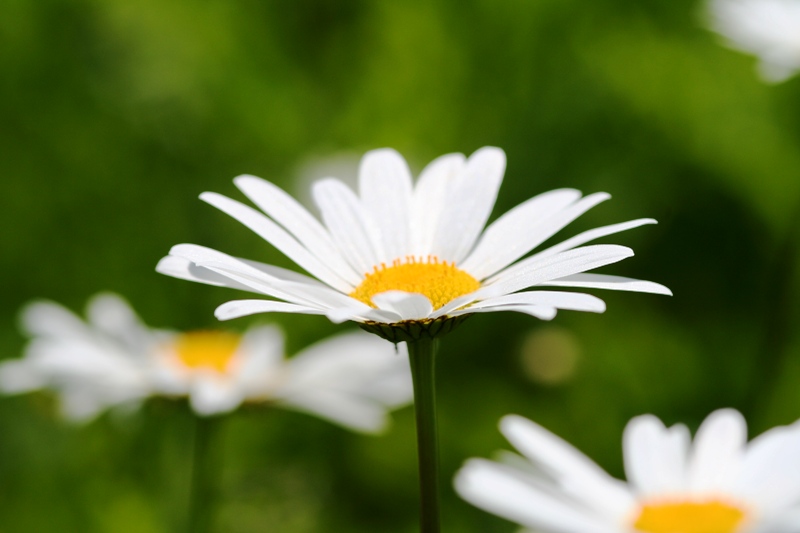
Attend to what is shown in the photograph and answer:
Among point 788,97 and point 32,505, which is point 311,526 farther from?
point 788,97

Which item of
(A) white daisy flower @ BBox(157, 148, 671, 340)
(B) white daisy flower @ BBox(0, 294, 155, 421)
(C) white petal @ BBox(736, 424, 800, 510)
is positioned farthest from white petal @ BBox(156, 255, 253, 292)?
(B) white daisy flower @ BBox(0, 294, 155, 421)

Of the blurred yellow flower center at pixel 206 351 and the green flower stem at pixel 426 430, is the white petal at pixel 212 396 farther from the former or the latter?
the green flower stem at pixel 426 430

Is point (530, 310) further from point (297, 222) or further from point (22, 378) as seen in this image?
point (22, 378)

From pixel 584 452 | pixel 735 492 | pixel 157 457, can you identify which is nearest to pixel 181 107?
pixel 157 457

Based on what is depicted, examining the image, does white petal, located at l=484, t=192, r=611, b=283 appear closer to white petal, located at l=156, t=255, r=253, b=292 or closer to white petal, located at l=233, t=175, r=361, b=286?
white petal, located at l=233, t=175, r=361, b=286

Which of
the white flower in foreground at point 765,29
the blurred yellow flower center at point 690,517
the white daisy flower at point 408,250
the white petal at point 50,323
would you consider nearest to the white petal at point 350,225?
the white daisy flower at point 408,250
